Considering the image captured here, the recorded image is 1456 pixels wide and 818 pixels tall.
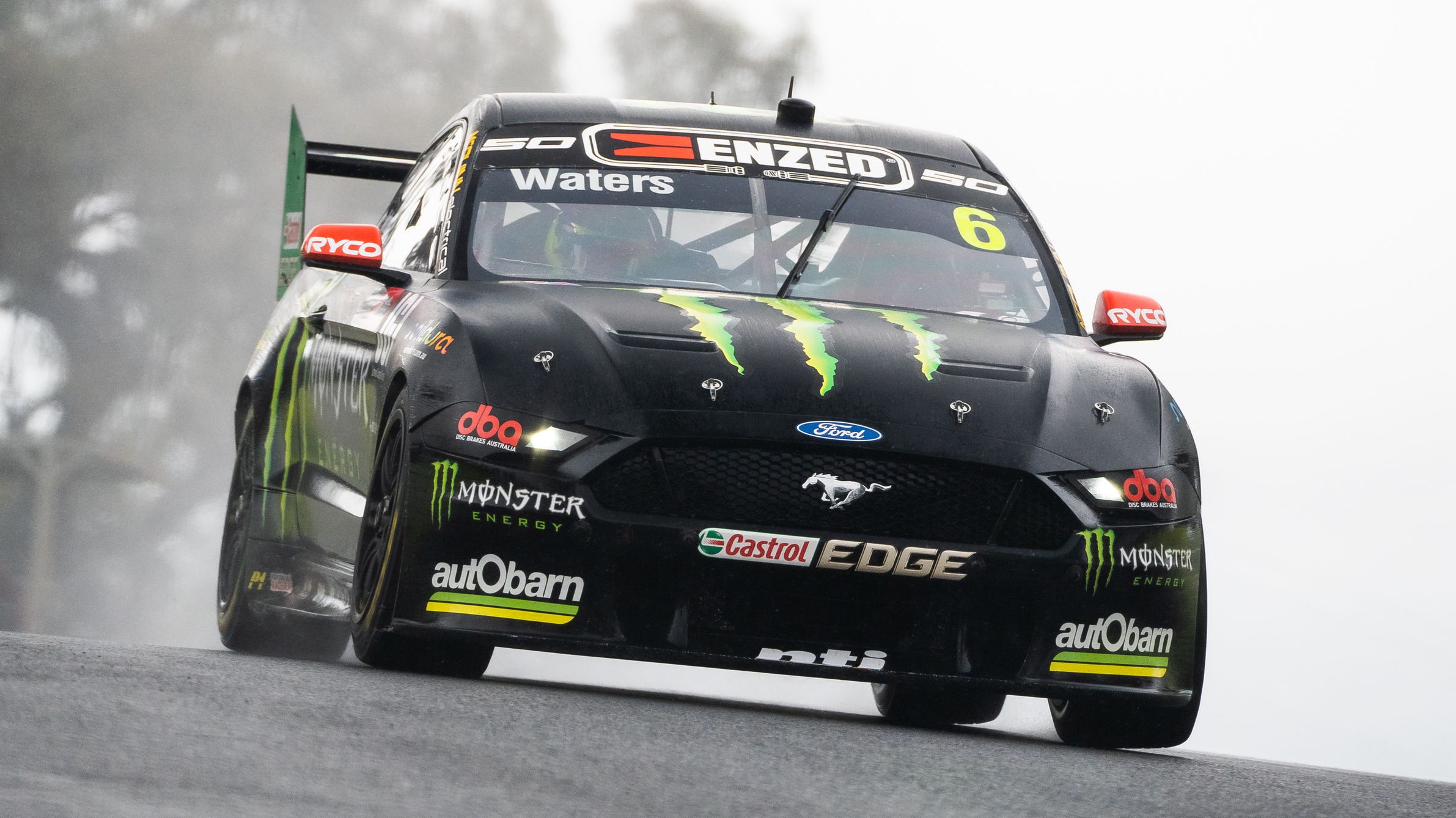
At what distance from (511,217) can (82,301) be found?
37.6 metres

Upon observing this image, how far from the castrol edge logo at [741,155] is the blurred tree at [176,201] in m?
35.9

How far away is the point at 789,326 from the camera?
553 centimetres

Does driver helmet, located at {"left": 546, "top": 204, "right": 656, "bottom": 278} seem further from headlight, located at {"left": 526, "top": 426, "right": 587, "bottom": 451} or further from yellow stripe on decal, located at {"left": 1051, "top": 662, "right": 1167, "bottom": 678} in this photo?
yellow stripe on decal, located at {"left": 1051, "top": 662, "right": 1167, "bottom": 678}

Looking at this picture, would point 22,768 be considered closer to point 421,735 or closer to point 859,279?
point 421,735

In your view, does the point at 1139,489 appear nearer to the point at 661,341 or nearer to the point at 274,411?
the point at 661,341

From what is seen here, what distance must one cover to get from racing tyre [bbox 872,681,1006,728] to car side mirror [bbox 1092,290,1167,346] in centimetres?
111

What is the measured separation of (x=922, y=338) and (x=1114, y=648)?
0.92m

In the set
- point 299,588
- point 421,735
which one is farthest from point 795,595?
point 299,588

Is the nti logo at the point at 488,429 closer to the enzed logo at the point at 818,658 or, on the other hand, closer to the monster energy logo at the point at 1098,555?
the enzed logo at the point at 818,658

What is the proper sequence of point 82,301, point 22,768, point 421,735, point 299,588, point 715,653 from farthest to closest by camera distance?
1. point 82,301
2. point 299,588
3. point 715,653
4. point 421,735
5. point 22,768

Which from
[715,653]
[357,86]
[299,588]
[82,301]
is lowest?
[82,301]

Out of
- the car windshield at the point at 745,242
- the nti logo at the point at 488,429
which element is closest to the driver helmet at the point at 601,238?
the car windshield at the point at 745,242

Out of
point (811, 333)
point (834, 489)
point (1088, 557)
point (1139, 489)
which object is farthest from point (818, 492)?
point (1139, 489)

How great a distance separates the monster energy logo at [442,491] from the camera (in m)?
5.11
